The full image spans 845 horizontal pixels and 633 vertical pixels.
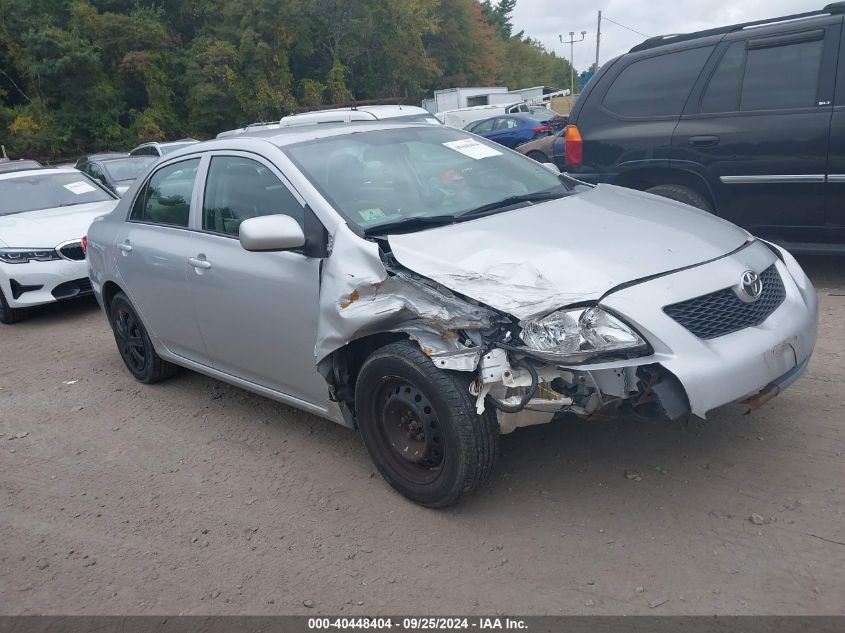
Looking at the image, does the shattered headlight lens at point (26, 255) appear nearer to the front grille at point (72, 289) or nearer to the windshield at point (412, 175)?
the front grille at point (72, 289)

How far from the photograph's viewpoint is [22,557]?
11.1 ft

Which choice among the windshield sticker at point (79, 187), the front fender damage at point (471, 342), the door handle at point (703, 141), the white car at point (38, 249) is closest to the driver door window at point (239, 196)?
the front fender damage at point (471, 342)

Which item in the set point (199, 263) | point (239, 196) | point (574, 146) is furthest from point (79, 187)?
point (574, 146)

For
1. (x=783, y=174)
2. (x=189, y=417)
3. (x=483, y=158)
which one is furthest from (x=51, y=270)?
(x=783, y=174)

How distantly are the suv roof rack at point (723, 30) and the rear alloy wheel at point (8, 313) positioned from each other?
666cm

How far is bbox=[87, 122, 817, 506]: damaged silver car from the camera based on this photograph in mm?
2836

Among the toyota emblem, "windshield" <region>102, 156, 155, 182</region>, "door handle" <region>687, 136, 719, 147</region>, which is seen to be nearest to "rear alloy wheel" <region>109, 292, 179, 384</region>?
the toyota emblem

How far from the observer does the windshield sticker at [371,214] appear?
11.5 feet

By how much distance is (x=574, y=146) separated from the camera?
662 centimetres

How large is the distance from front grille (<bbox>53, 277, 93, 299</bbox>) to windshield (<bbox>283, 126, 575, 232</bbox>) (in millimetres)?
4640

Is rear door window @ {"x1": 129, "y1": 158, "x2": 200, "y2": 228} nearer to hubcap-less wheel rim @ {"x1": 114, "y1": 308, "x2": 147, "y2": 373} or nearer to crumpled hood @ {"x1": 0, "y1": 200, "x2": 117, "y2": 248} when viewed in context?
hubcap-less wheel rim @ {"x1": 114, "y1": 308, "x2": 147, "y2": 373}

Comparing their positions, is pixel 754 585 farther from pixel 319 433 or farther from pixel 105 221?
pixel 105 221

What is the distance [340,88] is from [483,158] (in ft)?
150
